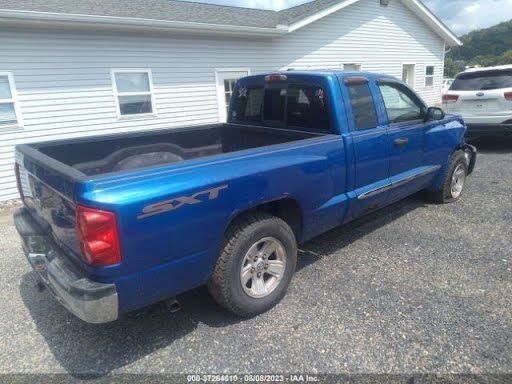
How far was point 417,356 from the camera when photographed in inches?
94.9

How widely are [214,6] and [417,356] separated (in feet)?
38.9

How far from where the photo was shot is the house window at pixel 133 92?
7918 mm

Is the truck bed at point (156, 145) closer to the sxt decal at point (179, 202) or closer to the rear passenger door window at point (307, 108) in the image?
the rear passenger door window at point (307, 108)

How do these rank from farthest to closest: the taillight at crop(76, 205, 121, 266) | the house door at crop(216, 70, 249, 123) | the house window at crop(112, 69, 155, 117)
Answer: the house door at crop(216, 70, 249, 123), the house window at crop(112, 69, 155, 117), the taillight at crop(76, 205, 121, 266)

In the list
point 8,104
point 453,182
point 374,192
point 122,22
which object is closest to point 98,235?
point 374,192

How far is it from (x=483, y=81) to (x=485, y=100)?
561 millimetres

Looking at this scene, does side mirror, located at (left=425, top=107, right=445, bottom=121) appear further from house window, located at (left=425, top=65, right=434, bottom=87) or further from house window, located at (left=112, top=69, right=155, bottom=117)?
house window, located at (left=425, top=65, right=434, bottom=87)

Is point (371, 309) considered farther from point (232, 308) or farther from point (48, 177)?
point (48, 177)

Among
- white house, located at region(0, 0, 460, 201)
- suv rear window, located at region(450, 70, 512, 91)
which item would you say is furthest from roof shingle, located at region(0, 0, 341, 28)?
suv rear window, located at region(450, 70, 512, 91)

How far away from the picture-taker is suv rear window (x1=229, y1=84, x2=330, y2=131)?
3.41 metres

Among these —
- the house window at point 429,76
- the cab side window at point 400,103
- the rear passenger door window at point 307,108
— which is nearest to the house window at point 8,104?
the rear passenger door window at point 307,108

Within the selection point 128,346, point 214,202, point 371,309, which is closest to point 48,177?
point 214,202

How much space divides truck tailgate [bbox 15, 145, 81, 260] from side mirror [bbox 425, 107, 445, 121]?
385 centimetres

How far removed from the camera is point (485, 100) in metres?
7.62
